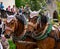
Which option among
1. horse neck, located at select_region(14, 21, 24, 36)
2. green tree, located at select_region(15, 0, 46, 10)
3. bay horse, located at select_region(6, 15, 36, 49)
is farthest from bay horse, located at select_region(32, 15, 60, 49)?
green tree, located at select_region(15, 0, 46, 10)

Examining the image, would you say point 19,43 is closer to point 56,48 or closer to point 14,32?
point 14,32

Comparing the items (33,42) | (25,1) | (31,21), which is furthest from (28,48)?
(25,1)

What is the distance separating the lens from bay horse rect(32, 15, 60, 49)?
6176mm

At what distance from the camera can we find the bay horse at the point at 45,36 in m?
6.18

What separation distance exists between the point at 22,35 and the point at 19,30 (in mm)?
125

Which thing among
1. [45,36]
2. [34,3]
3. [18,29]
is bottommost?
[34,3]

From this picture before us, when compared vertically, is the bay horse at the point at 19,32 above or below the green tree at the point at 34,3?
above

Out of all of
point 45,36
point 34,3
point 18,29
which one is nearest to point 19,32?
point 18,29

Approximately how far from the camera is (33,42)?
6352mm

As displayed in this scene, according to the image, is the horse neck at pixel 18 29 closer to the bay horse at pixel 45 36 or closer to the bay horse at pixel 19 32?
the bay horse at pixel 19 32

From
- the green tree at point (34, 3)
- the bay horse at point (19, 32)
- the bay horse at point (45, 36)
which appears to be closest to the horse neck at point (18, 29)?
the bay horse at point (19, 32)

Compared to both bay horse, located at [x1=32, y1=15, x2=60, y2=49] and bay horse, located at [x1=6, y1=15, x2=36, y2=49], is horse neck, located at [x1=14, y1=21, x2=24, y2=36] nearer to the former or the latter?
bay horse, located at [x1=6, y1=15, x2=36, y2=49]

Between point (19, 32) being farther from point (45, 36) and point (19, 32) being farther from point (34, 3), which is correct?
point (34, 3)

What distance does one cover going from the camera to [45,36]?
6.20 metres
